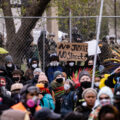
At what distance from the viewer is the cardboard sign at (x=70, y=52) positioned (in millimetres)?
10725

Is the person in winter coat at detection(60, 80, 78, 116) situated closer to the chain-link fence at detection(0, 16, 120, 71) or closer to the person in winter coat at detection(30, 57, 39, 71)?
the person in winter coat at detection(30, 57, 39, 71)

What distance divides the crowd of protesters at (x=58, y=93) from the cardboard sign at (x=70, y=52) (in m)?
0.15

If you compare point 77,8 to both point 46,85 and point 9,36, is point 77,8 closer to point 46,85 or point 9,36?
point 9,36

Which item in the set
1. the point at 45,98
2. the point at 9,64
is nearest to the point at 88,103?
the point at 45,98

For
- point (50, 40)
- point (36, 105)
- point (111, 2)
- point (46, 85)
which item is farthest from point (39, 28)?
point (111, 2)

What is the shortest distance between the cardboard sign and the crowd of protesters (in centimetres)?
15

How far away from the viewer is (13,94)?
8.07 meters

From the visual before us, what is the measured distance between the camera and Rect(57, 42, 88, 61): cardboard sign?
10.7 meters

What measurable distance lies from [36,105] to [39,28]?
5250 millimetres

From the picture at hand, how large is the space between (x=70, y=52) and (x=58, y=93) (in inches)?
69.0

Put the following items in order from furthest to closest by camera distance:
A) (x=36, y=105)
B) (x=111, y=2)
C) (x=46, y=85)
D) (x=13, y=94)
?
(x=111, y=2) < (x=46, y=85) < (x=13, y=94) < (x=36, y=105)

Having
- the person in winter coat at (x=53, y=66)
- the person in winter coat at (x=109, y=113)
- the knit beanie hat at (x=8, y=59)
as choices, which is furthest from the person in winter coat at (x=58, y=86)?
the person in winter coat at (x=109, y=113)

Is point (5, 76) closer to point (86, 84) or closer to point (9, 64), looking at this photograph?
point (9, 64)

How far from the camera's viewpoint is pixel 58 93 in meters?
9.28
